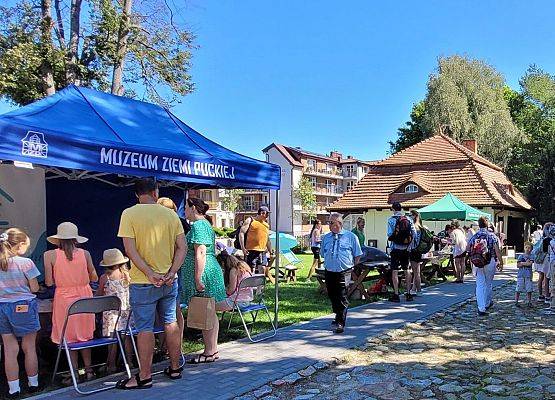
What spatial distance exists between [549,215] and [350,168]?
51494 mm

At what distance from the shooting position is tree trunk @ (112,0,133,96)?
15969mm

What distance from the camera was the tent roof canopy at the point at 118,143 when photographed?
16.0ft

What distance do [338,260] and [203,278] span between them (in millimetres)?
2242

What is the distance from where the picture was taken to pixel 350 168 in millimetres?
84250

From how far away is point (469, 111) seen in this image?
37.1 metres

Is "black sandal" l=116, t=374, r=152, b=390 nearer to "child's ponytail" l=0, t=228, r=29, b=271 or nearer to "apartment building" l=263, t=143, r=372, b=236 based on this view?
"child's ponytail" l=0, t=228, r=29, b=271

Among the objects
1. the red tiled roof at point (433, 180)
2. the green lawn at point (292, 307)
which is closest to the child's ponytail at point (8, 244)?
the green lawn at point (292, 307)

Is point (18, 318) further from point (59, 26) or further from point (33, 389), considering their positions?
point (59, 26)

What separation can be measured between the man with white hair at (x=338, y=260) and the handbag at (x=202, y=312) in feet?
7.15

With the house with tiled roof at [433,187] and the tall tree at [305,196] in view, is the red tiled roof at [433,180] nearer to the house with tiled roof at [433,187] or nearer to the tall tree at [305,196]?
the house with tiled roof at [433,187]

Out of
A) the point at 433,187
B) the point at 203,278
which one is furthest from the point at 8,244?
the point at 433,187

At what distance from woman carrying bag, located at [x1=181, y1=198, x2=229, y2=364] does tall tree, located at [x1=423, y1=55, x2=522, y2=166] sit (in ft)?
106

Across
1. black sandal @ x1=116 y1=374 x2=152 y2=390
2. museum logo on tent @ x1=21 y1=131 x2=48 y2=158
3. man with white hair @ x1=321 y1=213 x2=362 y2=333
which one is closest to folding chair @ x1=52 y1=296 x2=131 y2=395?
black sandal @ x1=116 y1=374 x2=152 y2=390

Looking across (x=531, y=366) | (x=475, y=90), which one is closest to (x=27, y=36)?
(x=531, y=366)
